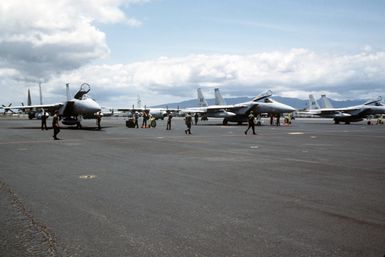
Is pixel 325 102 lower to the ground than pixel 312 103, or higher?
higher

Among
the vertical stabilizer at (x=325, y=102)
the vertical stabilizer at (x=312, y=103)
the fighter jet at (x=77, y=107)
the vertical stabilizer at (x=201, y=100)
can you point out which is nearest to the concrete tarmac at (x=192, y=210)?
the fighter jet at (x=77, y=107)

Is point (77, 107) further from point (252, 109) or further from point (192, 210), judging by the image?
point (192, 210)

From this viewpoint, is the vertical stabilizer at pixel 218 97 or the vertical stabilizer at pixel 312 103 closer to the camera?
the vertical stabilizer at pixel 218 97

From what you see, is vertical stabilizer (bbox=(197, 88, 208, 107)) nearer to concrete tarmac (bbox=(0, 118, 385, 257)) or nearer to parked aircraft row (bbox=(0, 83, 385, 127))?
parked aircraft row (bbox=(0, 83, 385, 127))

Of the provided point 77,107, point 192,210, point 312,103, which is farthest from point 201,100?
point 192,210

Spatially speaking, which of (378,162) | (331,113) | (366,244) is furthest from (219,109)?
(366,244)

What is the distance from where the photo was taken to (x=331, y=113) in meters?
51.8

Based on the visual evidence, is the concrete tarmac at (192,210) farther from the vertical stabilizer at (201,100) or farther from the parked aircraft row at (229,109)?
the vertical stabilizer at (201,100)

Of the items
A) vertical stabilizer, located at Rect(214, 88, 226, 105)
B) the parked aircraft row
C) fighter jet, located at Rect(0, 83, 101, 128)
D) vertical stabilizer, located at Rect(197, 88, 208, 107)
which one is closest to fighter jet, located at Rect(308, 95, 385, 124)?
the parked aircraft row

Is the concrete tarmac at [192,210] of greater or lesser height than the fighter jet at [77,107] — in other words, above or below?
below

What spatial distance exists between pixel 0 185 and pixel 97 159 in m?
4.50

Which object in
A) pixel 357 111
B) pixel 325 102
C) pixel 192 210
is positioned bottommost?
pixel 192 210

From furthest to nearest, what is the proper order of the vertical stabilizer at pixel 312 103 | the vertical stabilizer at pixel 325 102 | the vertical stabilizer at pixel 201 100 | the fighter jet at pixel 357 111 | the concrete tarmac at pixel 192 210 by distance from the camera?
the vertical stabilizer at pixel 312 103 → the vertical stabilizer at pixel 325 102 → the vertical stabilizer at pixel 201 100 → the fighter jet at pixel 357 111 → the concrete tarmac at pixel 192 210

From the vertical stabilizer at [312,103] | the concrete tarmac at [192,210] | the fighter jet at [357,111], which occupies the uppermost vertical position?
the vertical stabilizer at [312,103]
